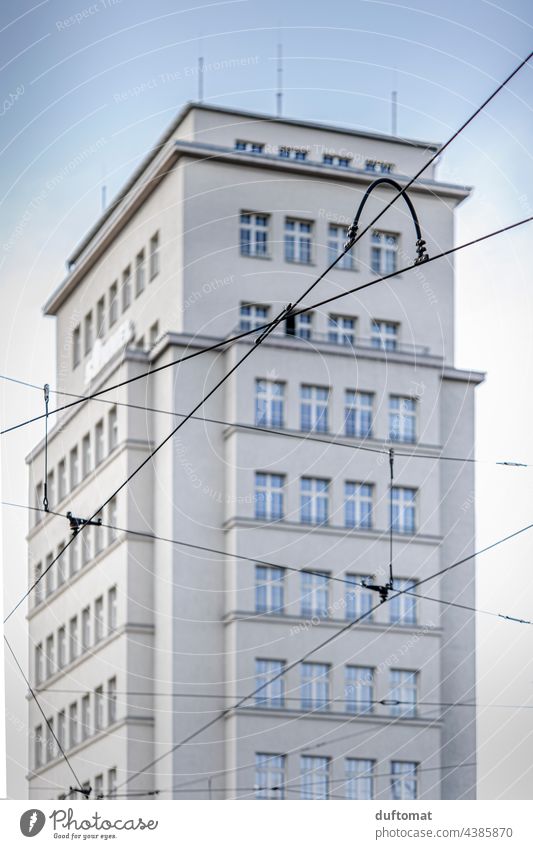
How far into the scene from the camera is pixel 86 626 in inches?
787

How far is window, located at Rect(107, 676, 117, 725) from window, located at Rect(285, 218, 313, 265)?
4608mm

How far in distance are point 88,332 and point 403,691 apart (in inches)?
199

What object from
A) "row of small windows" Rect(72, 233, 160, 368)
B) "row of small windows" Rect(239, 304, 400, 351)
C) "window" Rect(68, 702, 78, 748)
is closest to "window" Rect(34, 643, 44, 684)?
"window" Rect(68, 702, 78, 748)

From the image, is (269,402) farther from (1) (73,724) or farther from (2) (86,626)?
(1) (73,724)

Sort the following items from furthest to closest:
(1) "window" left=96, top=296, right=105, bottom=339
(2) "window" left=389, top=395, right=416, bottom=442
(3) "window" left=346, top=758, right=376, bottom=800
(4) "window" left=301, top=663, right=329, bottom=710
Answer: (2) "window" left=389, top=395, right=416, bottom=442
(4) "window" left=301, top=663, right=329, bottom=710
(3) "window" left=346, top=758, right=376, bottom=800
(1) "window" left=96, top=296, right=105, bottom=339

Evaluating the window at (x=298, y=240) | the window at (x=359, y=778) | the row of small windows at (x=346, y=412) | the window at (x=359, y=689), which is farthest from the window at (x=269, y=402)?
the window at (x=359, y=778)

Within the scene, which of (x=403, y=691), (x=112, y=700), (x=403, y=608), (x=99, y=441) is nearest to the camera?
(x=112, y=700)

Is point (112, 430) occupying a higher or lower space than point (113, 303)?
lower

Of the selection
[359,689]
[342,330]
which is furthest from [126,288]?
[359,689]

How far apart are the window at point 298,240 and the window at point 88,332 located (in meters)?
2.11

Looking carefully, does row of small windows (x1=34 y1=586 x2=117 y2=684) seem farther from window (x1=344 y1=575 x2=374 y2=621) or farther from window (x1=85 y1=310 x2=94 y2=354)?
window (x1=85 y1=310 x2=94 y2=354)

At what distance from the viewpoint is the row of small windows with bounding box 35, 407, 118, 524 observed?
19578 millimetres

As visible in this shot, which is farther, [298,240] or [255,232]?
[255,232]

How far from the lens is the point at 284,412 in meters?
20.3
